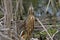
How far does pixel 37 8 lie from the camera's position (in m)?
2.12

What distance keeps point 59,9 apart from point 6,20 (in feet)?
5.60

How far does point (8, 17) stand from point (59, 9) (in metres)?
1.71

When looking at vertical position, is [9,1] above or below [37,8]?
above

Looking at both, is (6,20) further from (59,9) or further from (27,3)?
(59,9)

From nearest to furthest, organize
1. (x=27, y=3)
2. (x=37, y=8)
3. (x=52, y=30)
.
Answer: (x=52, y=30) < (x=27, y=3) < (x=37, y=8)

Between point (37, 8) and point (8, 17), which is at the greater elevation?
point (8, 17)

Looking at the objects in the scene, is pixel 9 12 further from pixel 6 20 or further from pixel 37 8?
pixel 37 8

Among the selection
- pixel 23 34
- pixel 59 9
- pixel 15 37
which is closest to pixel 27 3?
pixel 59 9

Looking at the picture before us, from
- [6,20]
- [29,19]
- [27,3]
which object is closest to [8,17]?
[6,20]

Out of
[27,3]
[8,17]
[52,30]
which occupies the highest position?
[8,17]

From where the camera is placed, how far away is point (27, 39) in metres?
0.71

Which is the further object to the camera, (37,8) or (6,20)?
(37,8)

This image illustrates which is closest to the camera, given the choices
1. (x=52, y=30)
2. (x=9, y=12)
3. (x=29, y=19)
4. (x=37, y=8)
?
(x=9, y=12)

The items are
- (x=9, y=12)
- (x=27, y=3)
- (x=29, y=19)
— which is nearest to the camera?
(x=9, y=12)
